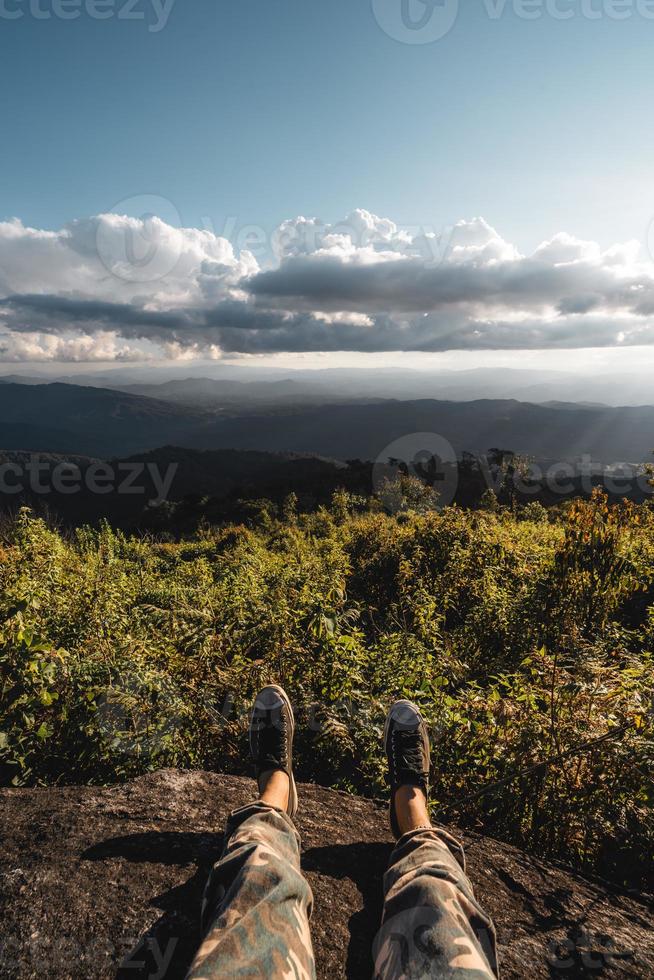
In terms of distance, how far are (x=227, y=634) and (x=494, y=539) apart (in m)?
5.20

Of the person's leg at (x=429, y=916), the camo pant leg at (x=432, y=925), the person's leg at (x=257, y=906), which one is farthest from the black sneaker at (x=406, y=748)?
the person's leg at (x=257, y=906)

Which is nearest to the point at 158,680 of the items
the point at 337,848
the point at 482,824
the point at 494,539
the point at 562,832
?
the point at 337,848

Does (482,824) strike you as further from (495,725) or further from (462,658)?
(462,658)

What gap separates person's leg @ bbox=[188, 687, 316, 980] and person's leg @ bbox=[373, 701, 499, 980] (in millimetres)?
386

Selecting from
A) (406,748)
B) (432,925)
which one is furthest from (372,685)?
(432,925)

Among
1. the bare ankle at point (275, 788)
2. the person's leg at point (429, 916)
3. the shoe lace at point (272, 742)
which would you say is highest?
the person's leg at point (429, 916)

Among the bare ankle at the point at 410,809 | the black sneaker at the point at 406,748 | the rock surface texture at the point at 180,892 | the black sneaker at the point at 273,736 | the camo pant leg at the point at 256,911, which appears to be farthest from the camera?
the black sneaker at the point at 273,736

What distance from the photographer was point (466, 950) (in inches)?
70.9

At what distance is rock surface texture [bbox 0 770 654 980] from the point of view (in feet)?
6.24

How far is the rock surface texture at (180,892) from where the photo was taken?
1901 mm

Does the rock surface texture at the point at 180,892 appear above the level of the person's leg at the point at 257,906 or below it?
below

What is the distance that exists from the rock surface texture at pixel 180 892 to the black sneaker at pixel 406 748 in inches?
14.7

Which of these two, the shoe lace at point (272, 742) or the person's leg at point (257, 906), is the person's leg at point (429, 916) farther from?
the shoe lace at point (272, 742)

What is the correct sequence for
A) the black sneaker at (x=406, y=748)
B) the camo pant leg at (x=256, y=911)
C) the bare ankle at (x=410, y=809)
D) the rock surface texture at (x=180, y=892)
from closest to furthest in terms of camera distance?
the camo pant leg at (x=256, y=911) → the rock surface texture at (x=180, y=892) → the bare ankle at (x=410, y=809) → the black sneaker at (x=406, y=748)
